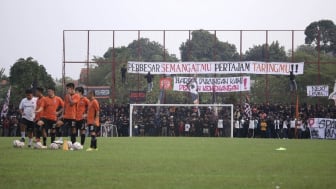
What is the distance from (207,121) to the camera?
4838cm

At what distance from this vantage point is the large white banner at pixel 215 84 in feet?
165

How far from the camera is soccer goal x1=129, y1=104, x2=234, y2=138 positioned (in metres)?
48.2

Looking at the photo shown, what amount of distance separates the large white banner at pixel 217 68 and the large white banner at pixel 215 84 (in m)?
0.96

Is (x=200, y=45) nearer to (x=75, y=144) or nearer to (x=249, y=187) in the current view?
(x=75, y=144)

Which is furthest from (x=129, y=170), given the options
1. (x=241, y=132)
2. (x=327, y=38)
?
(x=327, y=38)

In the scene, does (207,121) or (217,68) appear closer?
(207,121)

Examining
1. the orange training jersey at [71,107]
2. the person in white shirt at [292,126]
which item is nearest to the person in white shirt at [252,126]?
the person in white shirt at [292,126]

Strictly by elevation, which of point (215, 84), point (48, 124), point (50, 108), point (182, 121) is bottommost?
point (182, 121)

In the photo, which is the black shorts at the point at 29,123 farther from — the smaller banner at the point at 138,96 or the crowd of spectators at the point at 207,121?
the smaller banner at the point at 138,96

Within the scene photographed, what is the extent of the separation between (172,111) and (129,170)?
35.6 m

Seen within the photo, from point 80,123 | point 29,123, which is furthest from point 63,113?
point 29,123

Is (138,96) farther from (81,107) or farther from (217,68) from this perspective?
(81,107)

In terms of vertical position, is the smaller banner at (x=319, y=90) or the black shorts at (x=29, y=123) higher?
the smaller banner at (x=319, y=90)

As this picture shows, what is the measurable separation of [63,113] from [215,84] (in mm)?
28319
